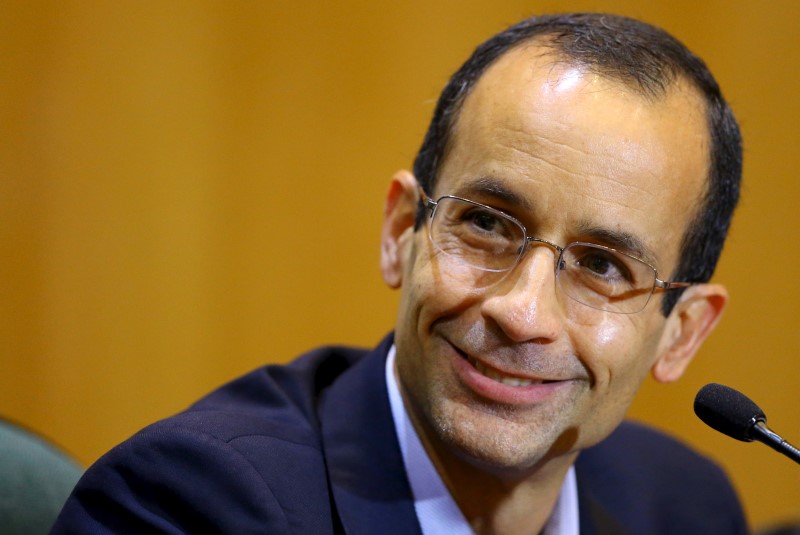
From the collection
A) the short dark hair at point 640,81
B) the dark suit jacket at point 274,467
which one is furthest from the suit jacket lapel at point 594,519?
the short dark hair at point 640,81

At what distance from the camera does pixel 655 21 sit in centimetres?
353

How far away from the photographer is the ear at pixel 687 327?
6.00 feet

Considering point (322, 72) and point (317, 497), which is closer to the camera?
point (317, 497)

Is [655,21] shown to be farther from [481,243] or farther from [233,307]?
[481,243]

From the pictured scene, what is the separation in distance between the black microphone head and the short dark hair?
0.36 m

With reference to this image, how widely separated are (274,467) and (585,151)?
0.74 m

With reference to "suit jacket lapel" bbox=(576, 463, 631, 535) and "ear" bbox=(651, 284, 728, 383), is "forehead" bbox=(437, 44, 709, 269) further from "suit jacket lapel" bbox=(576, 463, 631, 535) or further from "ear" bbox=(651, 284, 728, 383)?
"suit jacket lapel" bbox=(576, 463, 631, 535)

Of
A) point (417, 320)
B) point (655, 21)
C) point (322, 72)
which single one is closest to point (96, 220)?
point (322, 72)

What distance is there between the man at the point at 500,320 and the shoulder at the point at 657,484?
0.49 meters

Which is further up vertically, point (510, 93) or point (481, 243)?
point (510, 93)

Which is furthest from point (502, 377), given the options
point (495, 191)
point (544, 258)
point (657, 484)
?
point (657, 484)

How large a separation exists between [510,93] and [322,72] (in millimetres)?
1810

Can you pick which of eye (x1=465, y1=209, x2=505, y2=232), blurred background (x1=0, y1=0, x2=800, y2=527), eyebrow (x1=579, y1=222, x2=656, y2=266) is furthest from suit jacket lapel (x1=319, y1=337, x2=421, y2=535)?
blurred background (x1=0, y1=0, x2=800, y2=527)

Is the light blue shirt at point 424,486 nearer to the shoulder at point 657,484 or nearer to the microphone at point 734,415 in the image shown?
the microphone at point 734,415
